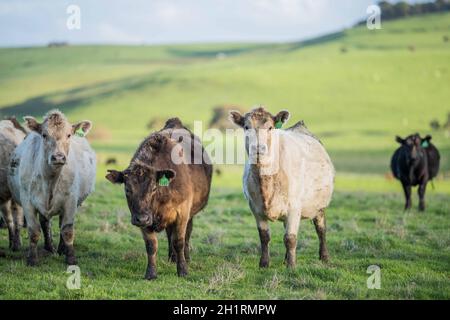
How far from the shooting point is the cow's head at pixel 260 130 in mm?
9844

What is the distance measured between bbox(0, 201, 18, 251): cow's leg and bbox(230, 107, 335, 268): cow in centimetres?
457

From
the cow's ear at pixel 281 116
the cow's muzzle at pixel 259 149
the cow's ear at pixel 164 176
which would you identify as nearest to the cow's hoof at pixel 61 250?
the cow's ear at pixel 164 176

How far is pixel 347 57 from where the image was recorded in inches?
4038

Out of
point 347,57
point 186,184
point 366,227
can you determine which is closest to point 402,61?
point 347,57

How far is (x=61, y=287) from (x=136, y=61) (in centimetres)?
12172

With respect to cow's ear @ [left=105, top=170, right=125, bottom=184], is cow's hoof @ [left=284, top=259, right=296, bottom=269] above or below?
below

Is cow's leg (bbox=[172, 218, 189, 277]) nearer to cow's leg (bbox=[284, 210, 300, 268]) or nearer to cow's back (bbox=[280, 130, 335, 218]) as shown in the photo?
cow's leg (bbox=[284, 210, 300, 268])

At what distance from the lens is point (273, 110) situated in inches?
3024

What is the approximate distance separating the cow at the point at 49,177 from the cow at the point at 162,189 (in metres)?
1.28

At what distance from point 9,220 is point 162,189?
408cm

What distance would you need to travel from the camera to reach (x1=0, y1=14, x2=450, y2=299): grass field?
9461 mm

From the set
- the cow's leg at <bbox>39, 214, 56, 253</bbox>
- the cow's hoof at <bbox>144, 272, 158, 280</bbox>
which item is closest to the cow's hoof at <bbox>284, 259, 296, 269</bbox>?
the cow's hoof at <bbox>144, 272, 158, 280</bbox>

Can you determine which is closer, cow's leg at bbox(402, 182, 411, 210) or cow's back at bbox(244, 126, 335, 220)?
cow's back at bbox(244, 126, 335, 220)
